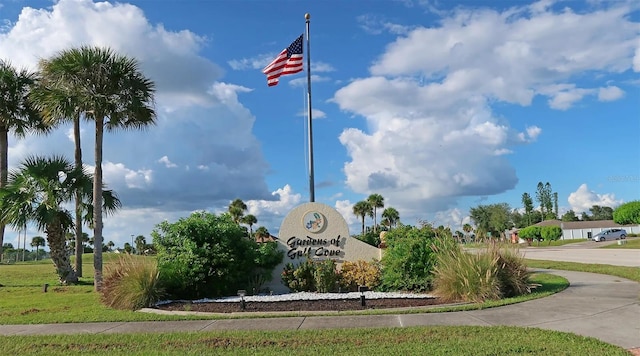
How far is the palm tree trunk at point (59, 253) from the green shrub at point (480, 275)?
14962 mm

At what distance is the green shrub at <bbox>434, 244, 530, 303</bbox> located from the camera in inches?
432

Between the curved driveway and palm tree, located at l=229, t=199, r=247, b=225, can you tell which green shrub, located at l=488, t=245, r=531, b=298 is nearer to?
the curved driveway

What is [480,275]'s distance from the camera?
11.1 m

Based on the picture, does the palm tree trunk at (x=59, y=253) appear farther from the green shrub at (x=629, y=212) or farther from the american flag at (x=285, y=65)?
the green shrub at (x=629, y=212)

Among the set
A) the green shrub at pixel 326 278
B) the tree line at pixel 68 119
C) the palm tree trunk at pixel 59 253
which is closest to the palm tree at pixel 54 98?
the tree line at pixel 68 119

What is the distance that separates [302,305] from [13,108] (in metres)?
19.2

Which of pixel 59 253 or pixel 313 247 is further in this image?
pixel 59 253

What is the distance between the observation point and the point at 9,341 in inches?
337

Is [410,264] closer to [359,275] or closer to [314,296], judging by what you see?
[359,275]

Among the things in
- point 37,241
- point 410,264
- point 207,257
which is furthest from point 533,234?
point 37,241

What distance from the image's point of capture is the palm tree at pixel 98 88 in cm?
1709

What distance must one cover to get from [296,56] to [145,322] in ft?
39.3

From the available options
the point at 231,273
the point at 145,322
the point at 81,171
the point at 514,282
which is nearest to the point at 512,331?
the point at 514,282

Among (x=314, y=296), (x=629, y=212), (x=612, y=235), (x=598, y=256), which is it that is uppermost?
(x=629, y=212)
